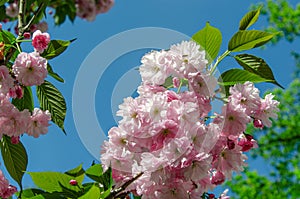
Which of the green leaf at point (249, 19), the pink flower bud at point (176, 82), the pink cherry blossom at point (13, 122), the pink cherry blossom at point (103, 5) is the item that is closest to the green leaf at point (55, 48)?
the pink cherry blossom at point (13, 122)

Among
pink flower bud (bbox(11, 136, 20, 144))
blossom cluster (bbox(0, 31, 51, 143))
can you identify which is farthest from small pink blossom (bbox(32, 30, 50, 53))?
pink flower bud (bbox(11, 136, 20, 144))

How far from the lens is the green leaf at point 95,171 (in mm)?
1380

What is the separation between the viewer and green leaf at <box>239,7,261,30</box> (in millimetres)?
1538

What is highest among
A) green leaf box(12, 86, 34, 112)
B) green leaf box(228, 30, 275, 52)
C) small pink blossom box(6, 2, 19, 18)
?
small pink blossom box(6, 2, 19, 18)

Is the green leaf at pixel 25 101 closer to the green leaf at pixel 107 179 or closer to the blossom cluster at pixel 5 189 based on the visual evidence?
the blossom cluster at pixel 5 189

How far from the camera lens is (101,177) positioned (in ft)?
4.54

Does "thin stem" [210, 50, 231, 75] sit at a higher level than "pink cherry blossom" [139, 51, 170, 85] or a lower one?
higher

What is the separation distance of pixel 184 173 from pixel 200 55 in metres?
0.35

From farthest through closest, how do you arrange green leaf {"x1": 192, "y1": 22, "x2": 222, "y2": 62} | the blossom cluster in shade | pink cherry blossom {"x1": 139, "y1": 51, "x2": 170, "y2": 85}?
green leaf {"x1": 192, "y1": 22, "x2": 222, "y2": 62} → pink cherry blossom {"x1": 139, "y1": 51, "x2": 170, "y2": 85} → the blossom cluster in shade

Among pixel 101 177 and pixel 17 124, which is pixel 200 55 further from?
pixel 17 124

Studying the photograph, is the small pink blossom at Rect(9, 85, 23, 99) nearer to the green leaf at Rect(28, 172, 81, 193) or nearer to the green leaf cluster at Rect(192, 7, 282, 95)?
the green leaf at Rect(28, 172, 81, 193)

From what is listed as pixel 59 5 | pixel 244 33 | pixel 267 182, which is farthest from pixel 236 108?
pixel 267 182

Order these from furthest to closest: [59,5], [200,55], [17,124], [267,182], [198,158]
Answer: [267,182], [59,5], [17,124], [200,55], [198,158]

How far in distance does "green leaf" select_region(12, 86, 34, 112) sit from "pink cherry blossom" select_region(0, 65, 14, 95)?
184mm
